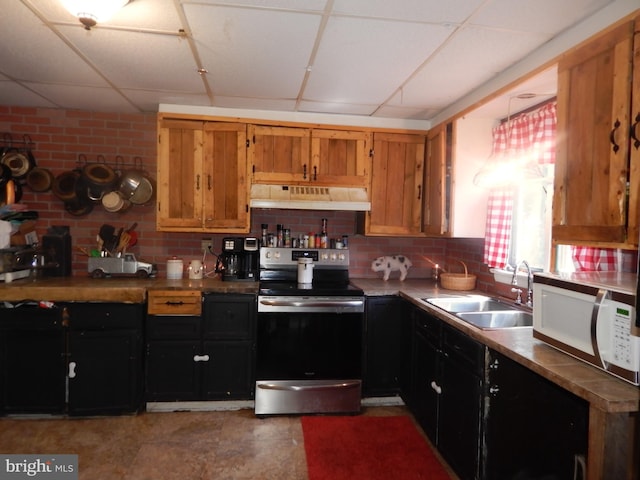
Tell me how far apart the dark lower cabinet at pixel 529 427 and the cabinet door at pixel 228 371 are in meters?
1.71

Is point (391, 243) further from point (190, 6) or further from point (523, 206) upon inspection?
point (190, 6)

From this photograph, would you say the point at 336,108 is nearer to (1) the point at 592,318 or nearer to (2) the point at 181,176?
(2) the point at 181,176

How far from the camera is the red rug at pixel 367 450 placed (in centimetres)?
228

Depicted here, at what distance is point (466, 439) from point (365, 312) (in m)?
1.18

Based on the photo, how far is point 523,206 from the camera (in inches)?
115

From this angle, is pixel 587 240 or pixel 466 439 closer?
pixel 587 240

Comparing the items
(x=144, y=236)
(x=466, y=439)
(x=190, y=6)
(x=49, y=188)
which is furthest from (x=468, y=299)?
(x=49, y=188)

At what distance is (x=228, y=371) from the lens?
9.66 feet

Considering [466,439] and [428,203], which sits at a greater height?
[428,203]

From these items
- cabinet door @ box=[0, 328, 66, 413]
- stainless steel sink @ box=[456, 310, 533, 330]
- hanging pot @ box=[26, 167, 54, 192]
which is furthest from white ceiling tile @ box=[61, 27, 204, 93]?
stainless steel sink @ box=[456, 310, 533, 330]

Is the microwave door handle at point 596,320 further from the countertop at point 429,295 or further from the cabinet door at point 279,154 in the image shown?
the cabinet door at point 279,154

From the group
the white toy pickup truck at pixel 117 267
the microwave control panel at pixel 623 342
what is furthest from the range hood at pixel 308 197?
the microwave control panel at pixel 623 342

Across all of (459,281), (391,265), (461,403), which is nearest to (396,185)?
(391,265)

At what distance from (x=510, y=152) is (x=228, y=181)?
213cm
